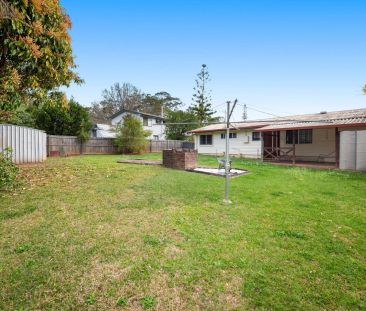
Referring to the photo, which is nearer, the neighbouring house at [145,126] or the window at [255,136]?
the window at [255,136]

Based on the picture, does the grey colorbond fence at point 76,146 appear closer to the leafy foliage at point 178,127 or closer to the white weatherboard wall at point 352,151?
the leafy foliage at point 178,127

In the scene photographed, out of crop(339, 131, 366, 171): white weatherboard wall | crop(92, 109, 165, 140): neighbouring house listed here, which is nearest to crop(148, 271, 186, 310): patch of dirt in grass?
crop(339, 131, 366, 171): white weatherboard wall

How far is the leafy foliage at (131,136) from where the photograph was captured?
20.3 m

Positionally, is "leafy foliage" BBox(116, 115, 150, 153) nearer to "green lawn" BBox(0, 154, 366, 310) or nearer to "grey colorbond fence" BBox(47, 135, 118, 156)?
"grey colorbond fence" BBox(47, 135, 118, 156)

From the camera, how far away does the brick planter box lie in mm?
9914

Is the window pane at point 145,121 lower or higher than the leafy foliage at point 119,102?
lower

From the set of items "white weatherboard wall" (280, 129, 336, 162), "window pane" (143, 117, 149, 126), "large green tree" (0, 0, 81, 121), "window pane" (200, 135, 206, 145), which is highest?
"window pane" (143, 117, 149, 126)

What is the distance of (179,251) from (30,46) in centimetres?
458

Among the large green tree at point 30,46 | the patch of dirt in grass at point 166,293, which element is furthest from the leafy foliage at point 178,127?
the patch of dirt in grass at point 166,293

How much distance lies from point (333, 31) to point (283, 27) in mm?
2673

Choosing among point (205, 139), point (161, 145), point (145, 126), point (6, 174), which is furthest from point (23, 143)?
point (145, 126)

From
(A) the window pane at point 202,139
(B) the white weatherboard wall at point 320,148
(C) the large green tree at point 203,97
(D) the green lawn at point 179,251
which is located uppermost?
(C) the large green tree at point 203,97

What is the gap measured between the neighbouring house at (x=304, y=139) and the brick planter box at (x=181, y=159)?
8.39ft

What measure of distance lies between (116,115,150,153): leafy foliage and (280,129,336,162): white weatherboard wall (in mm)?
12880
